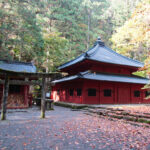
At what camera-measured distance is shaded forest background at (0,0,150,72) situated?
42.0 feet

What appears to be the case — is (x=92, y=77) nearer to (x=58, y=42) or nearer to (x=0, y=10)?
(x=58, y=42)

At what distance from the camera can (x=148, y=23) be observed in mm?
9867

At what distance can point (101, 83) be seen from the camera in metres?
16.7

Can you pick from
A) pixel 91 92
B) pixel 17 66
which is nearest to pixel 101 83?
pixel 91 92

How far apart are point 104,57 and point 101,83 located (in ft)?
12.4

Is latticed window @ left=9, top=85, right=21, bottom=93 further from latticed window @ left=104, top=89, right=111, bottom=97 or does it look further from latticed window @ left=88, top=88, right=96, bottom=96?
latticed window @ left=104, top=89, right=111, bottom=97

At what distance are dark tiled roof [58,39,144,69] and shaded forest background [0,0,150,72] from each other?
5.42 ft

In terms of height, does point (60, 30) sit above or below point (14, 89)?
above

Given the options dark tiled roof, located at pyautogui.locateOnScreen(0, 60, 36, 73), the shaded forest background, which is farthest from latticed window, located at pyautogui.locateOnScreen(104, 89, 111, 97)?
dark tiled roof, located at pyautogui.locateOnScreen(0, 60, 36, 73)

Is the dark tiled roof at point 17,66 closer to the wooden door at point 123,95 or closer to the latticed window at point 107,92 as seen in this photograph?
the latticed window at point 107,92

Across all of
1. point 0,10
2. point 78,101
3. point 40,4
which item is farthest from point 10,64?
point 40,4

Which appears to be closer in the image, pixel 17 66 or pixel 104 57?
pixel 17 66

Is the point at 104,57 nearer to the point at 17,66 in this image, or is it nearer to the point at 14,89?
the point at 17,66

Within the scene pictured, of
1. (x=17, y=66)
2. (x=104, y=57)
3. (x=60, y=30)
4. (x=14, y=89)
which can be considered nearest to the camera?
(x=14, y=89)
